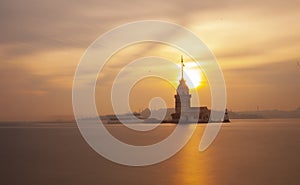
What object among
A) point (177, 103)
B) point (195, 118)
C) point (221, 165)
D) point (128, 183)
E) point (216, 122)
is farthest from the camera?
point (216, 122)

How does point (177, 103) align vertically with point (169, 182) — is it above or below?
above

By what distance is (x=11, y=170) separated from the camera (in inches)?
1366

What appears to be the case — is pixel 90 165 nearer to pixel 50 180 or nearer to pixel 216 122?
pixel 50 180

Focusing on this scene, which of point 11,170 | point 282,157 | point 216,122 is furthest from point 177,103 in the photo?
point 11,170

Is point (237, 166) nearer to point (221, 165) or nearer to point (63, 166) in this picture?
point (221, 165)

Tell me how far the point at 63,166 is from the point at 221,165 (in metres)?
14.6

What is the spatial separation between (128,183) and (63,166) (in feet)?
35.7

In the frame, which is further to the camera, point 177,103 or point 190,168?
point 177,103

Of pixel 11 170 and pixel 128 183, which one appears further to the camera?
pixel 11 170

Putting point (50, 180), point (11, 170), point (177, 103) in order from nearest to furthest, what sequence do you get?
1. point (50, 180)
2. point (11, 170)
3. point (177, 103)

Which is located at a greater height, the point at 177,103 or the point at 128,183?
the point at 177,103

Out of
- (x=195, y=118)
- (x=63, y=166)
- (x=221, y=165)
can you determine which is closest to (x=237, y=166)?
(x=221, y=165)

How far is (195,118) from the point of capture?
180500 mm

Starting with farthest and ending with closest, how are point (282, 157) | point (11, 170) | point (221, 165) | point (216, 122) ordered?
point (216, 122) < point (282, 157) < point (221, 165) < point (11, 170)
